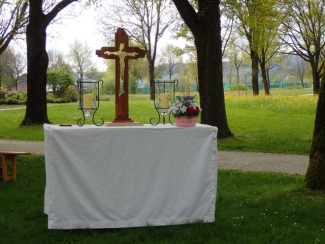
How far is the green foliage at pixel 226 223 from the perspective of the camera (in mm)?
4516

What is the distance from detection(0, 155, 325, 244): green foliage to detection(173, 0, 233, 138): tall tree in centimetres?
603

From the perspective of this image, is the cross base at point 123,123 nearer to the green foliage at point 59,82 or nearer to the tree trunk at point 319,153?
the tree trunk at point 319,153

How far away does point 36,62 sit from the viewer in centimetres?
1739

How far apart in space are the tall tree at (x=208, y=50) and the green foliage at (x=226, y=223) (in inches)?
237

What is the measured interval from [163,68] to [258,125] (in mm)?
62369

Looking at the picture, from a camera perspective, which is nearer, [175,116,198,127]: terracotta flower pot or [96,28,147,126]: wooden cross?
[175,116,198,127]: terracotta flower pot

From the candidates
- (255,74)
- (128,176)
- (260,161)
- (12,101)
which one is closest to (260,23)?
(255,74)

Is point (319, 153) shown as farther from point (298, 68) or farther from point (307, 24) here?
point (298, 68)

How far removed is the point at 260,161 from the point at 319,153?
13.9ft

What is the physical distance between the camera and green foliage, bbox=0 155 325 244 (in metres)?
4.52

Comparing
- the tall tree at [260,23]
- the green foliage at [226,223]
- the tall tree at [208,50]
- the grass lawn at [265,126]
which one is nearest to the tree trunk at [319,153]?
the green foliage at [226,223]

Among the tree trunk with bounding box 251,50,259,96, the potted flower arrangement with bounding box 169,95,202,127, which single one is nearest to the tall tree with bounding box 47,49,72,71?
the tree trunk with bounding box 251,50,259,96

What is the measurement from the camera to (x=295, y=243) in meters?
4.39

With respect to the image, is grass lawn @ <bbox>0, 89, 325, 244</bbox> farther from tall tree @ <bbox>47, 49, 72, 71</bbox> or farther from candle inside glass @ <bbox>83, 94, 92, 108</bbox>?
tall tree @ <bbox>47, 49, 72, 71</bbox>
